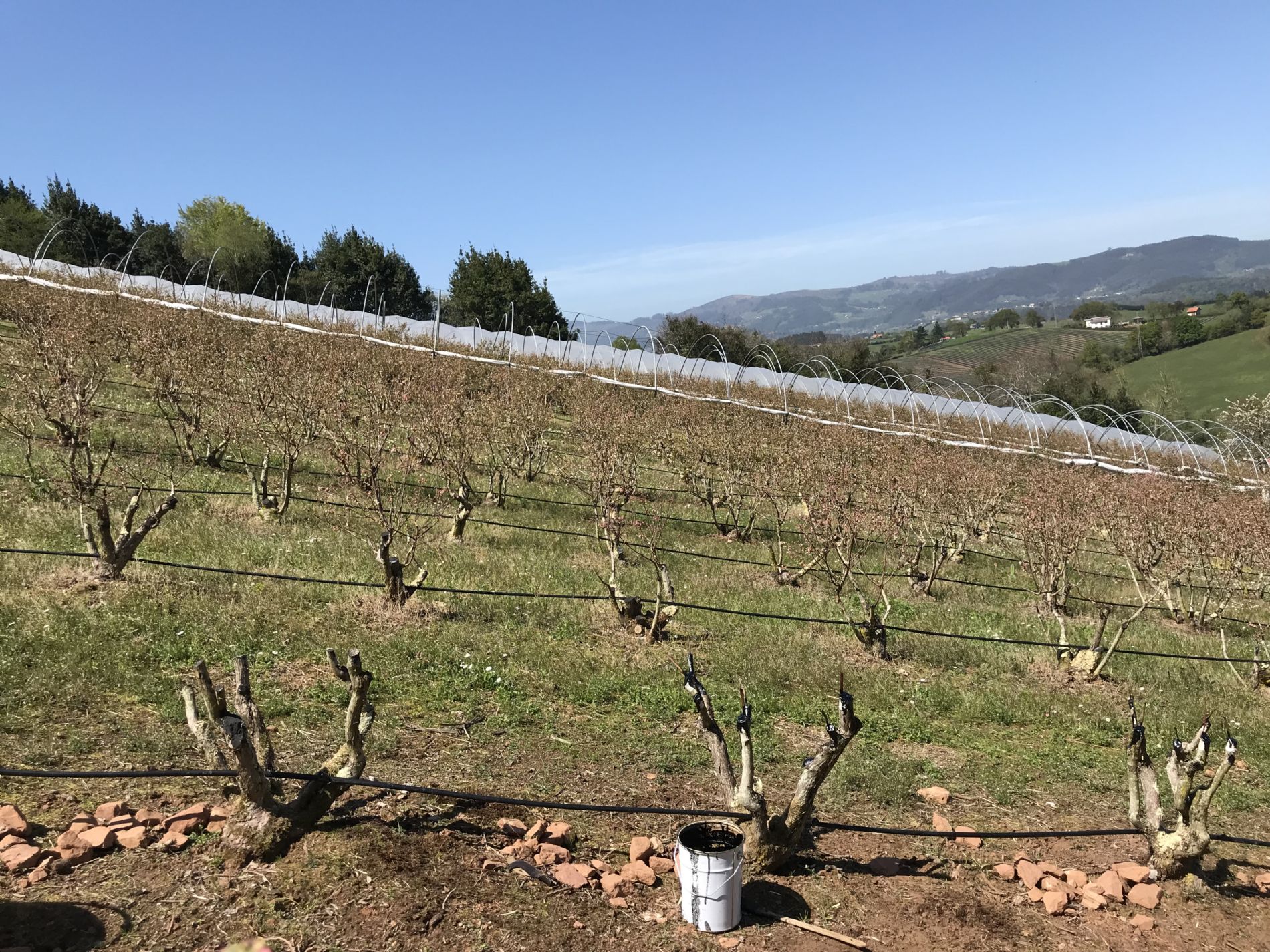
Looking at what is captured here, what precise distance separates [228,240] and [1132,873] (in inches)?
2306

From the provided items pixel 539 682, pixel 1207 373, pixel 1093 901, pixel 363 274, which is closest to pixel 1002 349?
pixel 1207 373

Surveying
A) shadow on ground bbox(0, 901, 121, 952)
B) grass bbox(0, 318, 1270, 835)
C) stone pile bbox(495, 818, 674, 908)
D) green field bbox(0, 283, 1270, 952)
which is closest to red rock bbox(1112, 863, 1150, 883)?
green field bbox(0, 283, 1270, 952)

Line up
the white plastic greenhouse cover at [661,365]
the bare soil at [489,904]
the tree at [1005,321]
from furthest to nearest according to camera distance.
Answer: the tree at [1005,321]
the white plastic greenhouse cover at [661,365]
the bare soil at [489,904]

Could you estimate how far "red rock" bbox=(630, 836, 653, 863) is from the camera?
4.22 m

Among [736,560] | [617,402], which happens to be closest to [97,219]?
[617,402]

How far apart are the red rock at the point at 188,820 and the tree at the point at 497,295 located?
1602 inches

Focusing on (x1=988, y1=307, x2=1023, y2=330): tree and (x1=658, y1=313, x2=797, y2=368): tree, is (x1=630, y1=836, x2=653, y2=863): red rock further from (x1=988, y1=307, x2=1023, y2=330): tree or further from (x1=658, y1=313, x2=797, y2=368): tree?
(x1=988, y1=307, x2=1023, y2=330): tree

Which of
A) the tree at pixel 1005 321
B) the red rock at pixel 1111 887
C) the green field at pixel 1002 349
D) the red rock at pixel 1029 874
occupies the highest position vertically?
the tree at pixel 1005 321

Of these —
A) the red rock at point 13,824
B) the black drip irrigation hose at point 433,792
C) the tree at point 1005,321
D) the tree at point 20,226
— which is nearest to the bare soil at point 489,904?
the black drip irrigation hose at point 433,792

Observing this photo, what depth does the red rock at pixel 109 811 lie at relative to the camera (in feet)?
12.9

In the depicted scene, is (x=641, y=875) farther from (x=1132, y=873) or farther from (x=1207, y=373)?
(x=1207, y=373)

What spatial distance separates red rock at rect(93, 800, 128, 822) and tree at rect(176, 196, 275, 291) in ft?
121

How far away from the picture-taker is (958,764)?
19.9 feet

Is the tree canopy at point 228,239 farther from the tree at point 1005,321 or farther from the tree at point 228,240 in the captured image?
the tree at point 1005,321
